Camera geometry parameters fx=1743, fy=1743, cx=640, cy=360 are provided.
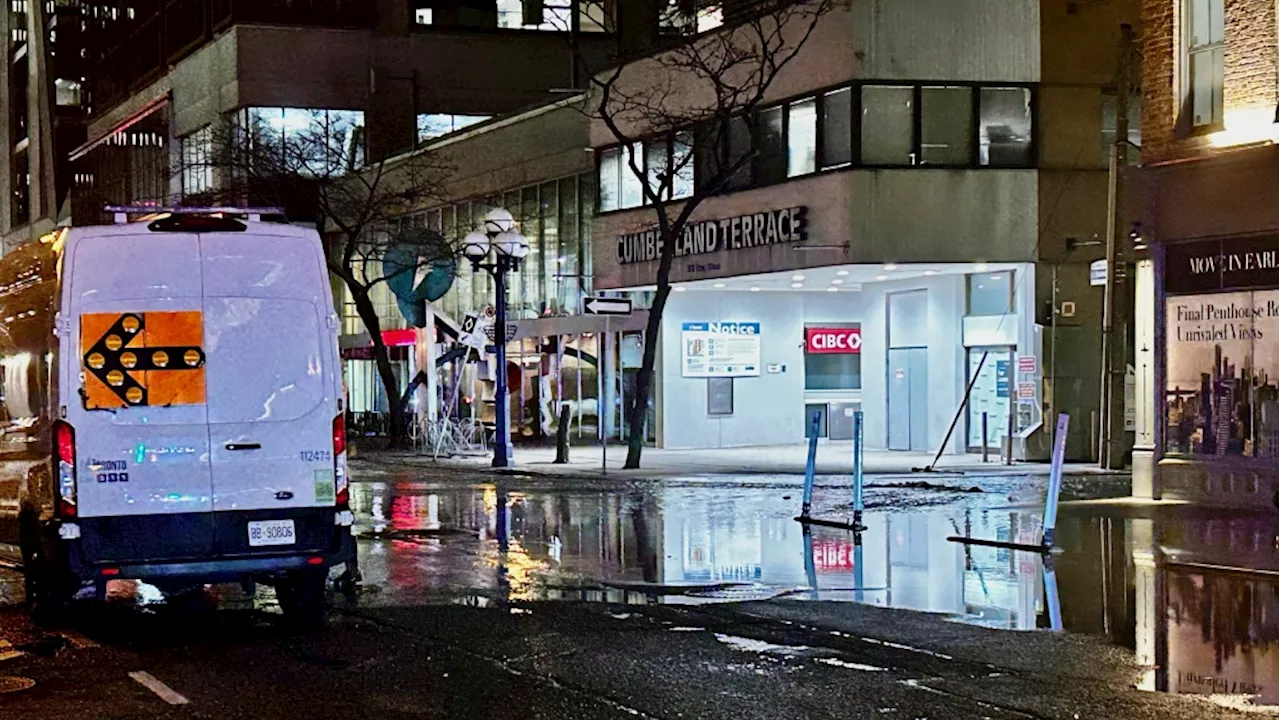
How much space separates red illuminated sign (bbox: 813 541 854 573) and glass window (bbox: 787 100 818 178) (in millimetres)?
15778

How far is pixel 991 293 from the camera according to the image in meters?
34.3

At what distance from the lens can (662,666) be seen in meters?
10.8

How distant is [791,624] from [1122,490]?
13.9 meters

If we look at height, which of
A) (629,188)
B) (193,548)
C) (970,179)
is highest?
(629,188)

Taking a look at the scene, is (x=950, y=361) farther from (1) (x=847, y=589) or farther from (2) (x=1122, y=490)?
(1) (x=847, y=589)

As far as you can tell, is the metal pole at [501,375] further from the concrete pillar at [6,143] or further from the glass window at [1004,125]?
the concrete pillar at [6,143]

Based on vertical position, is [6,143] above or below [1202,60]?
above

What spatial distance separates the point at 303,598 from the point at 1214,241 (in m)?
13.1

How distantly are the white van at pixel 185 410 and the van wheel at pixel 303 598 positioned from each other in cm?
3

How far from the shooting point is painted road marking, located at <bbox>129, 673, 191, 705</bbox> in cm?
976

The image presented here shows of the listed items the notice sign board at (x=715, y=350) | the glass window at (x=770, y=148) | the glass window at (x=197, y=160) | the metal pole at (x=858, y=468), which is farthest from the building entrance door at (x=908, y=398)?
the glass window at (x=197, y=160)

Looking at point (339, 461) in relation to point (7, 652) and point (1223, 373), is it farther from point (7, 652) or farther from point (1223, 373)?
point (1223, 373)

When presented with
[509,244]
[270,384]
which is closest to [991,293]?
[509,244]

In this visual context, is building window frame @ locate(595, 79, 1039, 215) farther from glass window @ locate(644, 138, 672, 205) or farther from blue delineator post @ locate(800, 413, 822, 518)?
blue delineator post @ locate(800, 413, 822, 518)
